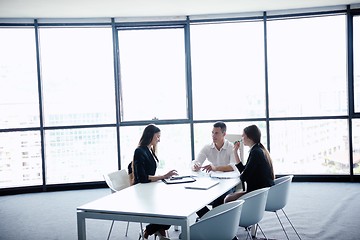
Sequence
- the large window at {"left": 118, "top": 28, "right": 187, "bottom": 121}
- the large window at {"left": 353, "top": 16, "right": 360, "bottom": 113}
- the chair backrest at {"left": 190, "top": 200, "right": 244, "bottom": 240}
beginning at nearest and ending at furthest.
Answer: the chair backrest at {"left": 190, "top": 200, "right": 244, "bottom": 240} < the large window at {"left": 353, "top": 16, "right": 360, "bottom": 113} < the large window at {"left": 118, "top": 28, "right": 187, "bottom": 121}

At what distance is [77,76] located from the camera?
7461 millimetres

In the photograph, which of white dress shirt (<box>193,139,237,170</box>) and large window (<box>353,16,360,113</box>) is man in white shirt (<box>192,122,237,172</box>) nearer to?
white dress shirt (<box>193,139,237,170</box>)

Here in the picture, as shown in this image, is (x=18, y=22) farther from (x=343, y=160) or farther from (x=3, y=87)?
(x=343, y=160)

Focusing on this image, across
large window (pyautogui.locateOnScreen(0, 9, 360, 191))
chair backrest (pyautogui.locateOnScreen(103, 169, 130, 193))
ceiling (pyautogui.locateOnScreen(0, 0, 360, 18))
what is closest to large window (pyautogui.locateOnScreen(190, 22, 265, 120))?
large window (pyautogui.locateOnScreen(0, 9, 360, 191))

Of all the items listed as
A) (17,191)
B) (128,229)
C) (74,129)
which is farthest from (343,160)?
(17,191)

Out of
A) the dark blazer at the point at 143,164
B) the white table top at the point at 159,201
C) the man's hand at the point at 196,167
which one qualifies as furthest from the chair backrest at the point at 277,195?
the dark blazer at the point at 143,164

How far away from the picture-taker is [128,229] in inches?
200

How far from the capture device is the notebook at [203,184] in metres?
3.94

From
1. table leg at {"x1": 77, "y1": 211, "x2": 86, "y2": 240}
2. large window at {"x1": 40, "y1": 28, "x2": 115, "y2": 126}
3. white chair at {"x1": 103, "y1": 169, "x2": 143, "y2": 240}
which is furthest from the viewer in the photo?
large window at {"x1": 40, "y1": 28, "x2": 115, "y2": 126}

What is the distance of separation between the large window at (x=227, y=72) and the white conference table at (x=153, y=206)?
3587mm

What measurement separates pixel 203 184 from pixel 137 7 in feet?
11.5

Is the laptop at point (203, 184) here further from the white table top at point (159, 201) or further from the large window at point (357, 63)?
the large window at point (357, 63)

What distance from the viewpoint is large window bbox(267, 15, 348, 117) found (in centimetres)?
721

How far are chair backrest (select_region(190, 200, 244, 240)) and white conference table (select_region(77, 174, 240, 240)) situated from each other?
142mm
